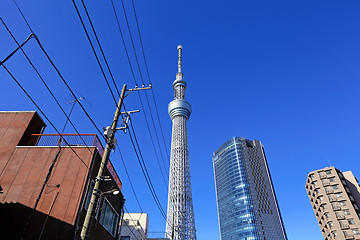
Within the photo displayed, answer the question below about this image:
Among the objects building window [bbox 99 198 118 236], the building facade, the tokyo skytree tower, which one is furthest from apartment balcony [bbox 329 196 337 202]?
building window [bbox 99 198 118 236]

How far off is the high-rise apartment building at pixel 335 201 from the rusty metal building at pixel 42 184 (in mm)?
61810

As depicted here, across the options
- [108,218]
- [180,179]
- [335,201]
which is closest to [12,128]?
[108,218]

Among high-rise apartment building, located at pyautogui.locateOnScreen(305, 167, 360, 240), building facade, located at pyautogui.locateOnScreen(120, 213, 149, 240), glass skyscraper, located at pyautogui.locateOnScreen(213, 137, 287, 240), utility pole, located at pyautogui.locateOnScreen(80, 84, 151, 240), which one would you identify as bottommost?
utility pole, located at pyautogui.locateOnScreen(80, 84, 151, 240)

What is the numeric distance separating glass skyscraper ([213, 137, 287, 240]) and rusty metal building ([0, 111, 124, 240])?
122 m

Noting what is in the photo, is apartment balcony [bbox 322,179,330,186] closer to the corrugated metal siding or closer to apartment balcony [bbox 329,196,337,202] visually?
apartment balcony [bbox 329,196,337,202]

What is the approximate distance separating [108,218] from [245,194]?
12549 centimetres

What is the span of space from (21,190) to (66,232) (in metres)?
3.30

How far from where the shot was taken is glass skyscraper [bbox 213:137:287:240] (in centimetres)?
12025

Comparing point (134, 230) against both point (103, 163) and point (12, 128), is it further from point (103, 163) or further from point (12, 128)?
A: point (103, 163)

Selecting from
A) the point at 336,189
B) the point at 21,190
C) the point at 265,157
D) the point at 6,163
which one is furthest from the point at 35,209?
the point at 265,157

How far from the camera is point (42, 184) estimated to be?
11477 millimetres

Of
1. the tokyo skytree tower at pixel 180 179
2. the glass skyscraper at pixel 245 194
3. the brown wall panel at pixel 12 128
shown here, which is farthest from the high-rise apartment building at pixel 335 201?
the brown wall panel at pixel 12 128

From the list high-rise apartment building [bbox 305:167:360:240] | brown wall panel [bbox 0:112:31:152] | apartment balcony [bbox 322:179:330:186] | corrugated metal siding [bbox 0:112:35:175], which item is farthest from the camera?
apartment balcony [bbox 322:179:330:186]

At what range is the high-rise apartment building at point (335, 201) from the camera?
2160 inches
